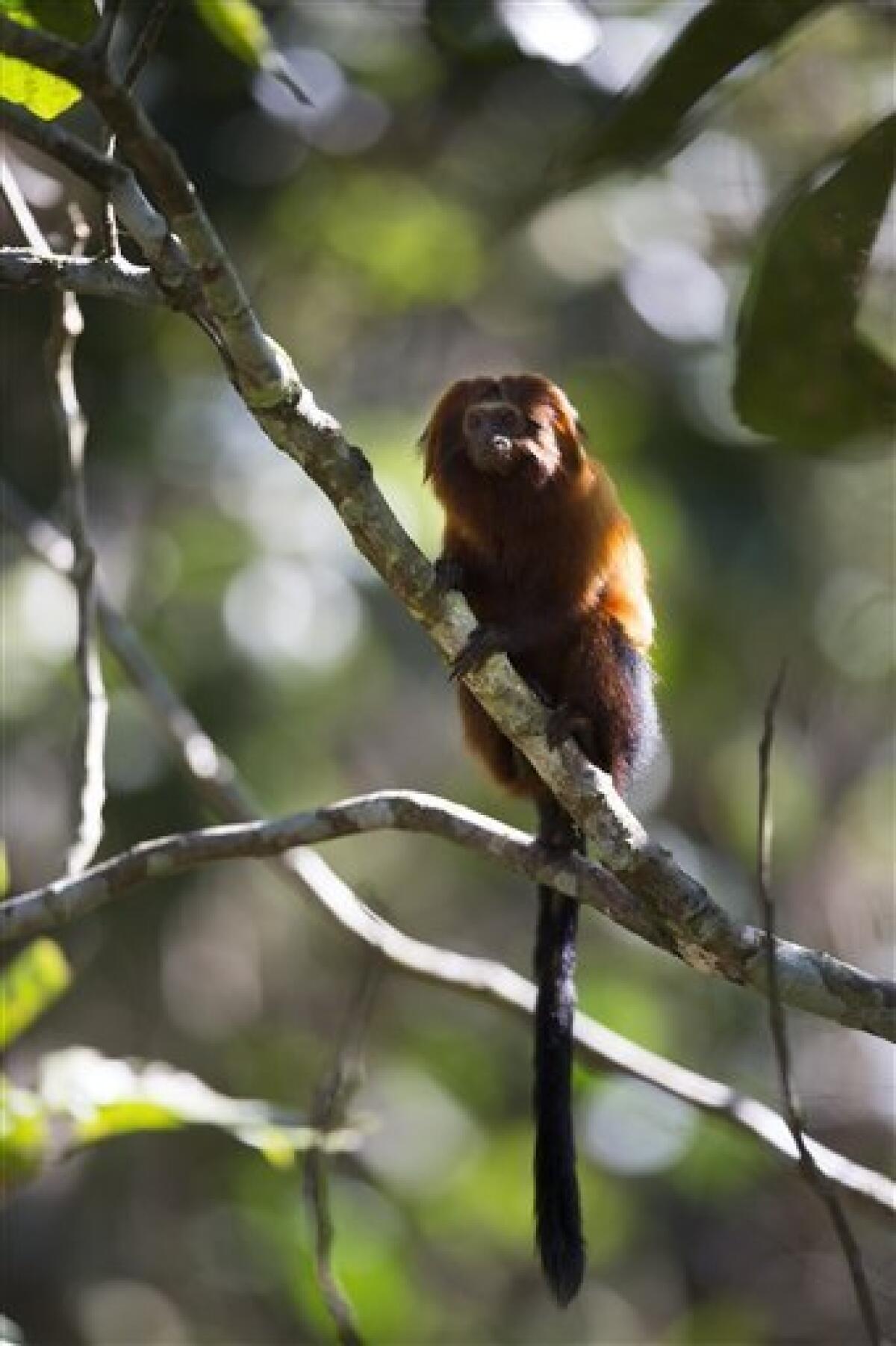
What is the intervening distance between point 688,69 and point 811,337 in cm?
42

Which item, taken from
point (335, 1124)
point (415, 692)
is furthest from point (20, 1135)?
point (415, 692)

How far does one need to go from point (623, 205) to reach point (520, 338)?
71cm

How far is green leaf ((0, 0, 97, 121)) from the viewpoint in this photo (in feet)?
7.63

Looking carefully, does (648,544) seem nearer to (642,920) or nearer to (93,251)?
(93,251)

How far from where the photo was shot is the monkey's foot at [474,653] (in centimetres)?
287

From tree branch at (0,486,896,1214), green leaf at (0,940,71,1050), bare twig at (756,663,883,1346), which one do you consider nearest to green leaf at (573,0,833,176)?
bare twig at (756,663,883,1346)

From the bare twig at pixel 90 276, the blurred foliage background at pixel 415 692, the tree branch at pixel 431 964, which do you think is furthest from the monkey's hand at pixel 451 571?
the blurred foliage background at pixel 415 692

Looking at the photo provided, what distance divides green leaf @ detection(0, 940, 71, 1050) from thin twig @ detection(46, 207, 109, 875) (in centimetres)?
21

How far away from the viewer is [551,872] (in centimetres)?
311

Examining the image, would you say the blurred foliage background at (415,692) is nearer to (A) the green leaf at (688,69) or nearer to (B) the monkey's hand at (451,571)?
(B) the monkey's hand at (451,571)

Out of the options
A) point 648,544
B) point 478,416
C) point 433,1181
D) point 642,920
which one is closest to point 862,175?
point 642,920

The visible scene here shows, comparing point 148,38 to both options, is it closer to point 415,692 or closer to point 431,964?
point 431,964

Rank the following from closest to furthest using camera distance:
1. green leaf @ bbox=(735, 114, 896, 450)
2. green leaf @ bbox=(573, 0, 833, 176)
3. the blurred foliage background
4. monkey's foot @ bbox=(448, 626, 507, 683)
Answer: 1. green leaf @ bbox=(573, 0, 833, 176)
2. green leaf @ bbox=(735, 114, 896, 450)
3. monkey's foot @ bbox=(448, 626, 507, 683)
4. the blurred foliage background

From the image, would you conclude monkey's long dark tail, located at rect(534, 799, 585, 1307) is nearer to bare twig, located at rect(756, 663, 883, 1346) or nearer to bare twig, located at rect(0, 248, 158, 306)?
bare twig, located at rect(756, 663, 883, 1346)
